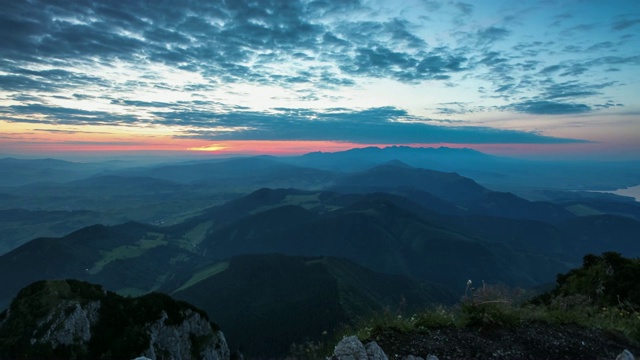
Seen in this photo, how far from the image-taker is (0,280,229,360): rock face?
171 ft

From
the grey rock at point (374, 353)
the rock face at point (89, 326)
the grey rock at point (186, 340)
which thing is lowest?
the grey rock at point (186, 340)

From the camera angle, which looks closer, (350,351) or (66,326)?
(350,351)

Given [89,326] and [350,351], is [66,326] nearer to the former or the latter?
[89,326]

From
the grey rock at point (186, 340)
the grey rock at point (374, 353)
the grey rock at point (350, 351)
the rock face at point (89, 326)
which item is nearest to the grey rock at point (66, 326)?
the rock face at point (89, 326)

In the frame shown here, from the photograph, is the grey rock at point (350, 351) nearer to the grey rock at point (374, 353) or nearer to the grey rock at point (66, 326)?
the grey rock at point (374, 353)

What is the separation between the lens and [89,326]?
2200 inches

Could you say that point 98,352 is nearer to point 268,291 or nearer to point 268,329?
point 268,329

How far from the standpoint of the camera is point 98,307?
2309 inches

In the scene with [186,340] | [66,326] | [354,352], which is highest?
[354,352]

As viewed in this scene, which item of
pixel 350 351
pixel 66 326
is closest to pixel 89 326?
pixel 66 326

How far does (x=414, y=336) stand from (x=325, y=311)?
510 ft

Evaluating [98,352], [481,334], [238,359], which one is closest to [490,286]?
[481,334]

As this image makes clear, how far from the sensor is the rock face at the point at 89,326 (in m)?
52.2

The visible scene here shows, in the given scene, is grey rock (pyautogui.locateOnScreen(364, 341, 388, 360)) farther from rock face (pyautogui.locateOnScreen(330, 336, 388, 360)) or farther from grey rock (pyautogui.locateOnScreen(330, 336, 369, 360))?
grey rock (pyautogui.locateOnScreen(330, 336, 369, 360))
